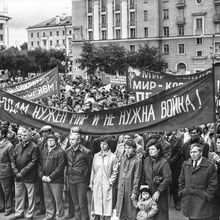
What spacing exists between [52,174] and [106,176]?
38.3 inches

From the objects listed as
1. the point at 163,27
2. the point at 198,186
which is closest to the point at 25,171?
the point at 198,186

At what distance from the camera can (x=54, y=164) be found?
27.0 ft

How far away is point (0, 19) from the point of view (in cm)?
11088

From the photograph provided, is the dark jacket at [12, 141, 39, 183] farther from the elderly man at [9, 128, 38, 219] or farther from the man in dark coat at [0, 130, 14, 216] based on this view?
the man in dark coat at [0, 130, 14, 216]

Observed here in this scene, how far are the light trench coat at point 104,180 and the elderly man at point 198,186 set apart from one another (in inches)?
53.6

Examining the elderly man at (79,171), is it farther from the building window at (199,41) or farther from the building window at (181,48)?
the building window at (181,48)

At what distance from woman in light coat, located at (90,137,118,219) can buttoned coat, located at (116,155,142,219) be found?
0.60 ft

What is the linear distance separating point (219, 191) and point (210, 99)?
4.24ft

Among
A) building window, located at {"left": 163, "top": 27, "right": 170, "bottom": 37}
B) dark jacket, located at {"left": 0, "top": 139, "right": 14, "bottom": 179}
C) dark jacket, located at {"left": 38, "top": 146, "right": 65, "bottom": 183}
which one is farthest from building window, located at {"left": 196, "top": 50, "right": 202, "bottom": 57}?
dark jacket, located at {"left": 38, "top": 146, "right": 65, "bottom": 183}

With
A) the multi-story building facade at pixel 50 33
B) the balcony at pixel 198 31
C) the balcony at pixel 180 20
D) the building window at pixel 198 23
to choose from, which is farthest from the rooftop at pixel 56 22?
the balcony at pixel 198 31

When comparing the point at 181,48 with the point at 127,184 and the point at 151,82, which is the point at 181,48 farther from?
the point at 127,184

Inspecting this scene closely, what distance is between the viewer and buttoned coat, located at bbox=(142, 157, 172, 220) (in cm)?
707

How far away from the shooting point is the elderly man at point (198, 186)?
6.66 meters

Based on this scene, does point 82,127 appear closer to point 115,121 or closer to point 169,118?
point 115,121
